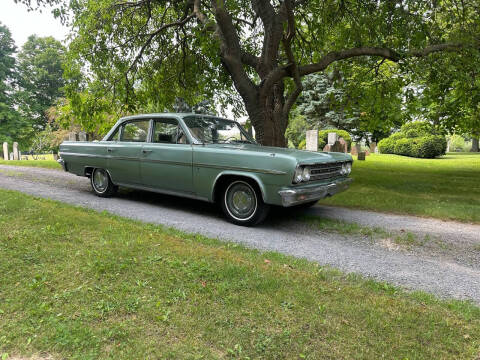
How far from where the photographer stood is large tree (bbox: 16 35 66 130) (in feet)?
143

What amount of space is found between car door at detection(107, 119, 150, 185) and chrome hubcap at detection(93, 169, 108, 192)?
33 cm

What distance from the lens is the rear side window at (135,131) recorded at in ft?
20.9

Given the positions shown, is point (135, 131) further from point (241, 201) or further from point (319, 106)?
point (319, 106)

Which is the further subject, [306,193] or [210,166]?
[210,166]

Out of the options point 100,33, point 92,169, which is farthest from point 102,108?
point 92,169

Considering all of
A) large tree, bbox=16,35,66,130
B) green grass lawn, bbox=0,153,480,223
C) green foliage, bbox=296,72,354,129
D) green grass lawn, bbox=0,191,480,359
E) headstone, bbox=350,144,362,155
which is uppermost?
large tree, bbox=16,35,66,130

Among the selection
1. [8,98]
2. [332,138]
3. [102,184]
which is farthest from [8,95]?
[102,184]

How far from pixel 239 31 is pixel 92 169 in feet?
25.7

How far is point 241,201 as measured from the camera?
5156 mm

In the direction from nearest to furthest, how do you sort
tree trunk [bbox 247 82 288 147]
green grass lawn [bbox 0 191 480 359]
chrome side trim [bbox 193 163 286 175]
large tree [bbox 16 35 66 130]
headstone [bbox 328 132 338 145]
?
green grass lawn [bbox 0 191 480 359]
chrome side trim [bbox 193 163 286 175]
tree trunk [bbox 247 82 288 147]
headstone [bbox 328 132 338 145]
large tree [bbox 16 35 66 130]

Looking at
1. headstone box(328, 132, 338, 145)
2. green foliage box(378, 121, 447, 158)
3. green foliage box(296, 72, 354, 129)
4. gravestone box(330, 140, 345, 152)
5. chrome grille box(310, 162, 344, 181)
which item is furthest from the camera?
green foliage box(296, 72, 354, 129)

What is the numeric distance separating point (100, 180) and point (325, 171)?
4710mm

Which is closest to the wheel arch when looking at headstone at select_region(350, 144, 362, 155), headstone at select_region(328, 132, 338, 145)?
headstone at select_region(328, 132, 338, 145)

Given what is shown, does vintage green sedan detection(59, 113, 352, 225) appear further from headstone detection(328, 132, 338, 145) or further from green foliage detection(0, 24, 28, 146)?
green foliage detection(0, 24, 28, 146)
